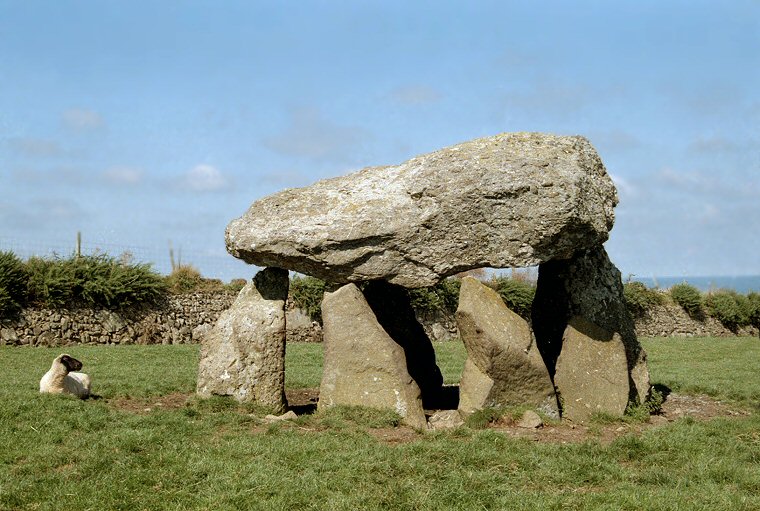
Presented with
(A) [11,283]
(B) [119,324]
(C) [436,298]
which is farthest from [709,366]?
(A) [11,283]

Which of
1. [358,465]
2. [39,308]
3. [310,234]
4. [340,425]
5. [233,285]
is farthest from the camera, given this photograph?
[233,285]

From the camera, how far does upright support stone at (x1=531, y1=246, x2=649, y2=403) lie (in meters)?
13.3

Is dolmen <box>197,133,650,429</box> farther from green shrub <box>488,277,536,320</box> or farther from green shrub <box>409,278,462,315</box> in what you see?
green shrub <box>488,277,536,320</box>

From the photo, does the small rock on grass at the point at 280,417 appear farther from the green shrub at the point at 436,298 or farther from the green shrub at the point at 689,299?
the green shrub at the point at 689,299

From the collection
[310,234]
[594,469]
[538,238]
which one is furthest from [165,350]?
[594,469]

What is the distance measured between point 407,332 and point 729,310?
93.2ft

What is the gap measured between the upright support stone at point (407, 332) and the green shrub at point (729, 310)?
1077 inches

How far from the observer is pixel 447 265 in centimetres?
1240

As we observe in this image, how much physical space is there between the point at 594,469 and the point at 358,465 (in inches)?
110

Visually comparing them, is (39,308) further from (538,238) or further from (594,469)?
(594,469)

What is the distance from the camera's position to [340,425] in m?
11.4

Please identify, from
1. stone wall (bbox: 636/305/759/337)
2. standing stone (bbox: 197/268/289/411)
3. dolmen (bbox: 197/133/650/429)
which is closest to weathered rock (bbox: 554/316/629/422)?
dolmen (bbox: 197/133/650/429)

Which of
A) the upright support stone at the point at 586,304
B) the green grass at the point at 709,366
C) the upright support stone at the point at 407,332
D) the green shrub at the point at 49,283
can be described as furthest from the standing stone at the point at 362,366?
the green shrub at the point at 49,283

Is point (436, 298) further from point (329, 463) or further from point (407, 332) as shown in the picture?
point (329, 463)
